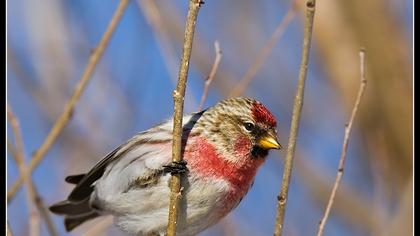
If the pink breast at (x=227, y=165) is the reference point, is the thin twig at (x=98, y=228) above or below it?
below

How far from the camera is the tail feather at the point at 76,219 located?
5.34 m

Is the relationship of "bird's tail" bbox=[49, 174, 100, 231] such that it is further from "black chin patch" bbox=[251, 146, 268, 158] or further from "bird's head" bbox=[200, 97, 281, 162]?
"black chin patch" bbox=[251, 146, 268, 158]

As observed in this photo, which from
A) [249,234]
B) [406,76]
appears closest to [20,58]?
[249,234]

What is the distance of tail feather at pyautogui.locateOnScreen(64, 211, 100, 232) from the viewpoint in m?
5.34

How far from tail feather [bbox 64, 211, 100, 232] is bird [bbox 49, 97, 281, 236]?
54 cm

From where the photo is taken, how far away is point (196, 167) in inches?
170

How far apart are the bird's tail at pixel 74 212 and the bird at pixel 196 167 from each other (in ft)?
1.56

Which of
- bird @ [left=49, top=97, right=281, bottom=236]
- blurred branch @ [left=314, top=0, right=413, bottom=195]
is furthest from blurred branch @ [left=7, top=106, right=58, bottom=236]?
blurred branch @ [left=314, top=0, right=413, bottom=195]

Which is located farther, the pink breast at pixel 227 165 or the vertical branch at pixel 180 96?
the pink breast at pixel 227 165

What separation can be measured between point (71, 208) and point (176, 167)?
169cm

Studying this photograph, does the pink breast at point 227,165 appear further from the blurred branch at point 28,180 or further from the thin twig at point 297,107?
the thin twig at point 297,107

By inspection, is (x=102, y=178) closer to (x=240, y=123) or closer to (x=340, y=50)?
(x=240, y=123)

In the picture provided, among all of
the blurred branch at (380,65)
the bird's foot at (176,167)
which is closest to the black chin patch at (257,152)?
the bird's foot at (176,167)

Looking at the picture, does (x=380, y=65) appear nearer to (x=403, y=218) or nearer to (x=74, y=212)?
(x=403, y=218)
